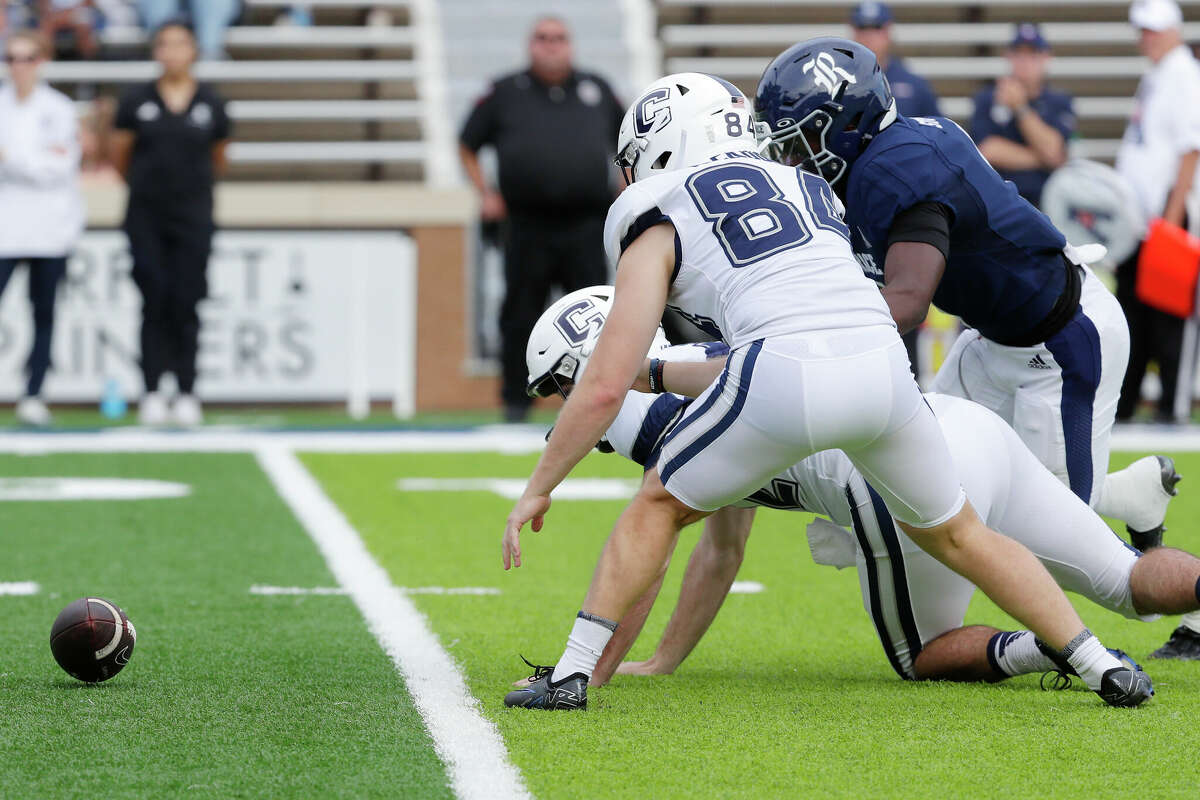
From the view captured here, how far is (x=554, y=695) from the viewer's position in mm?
3471

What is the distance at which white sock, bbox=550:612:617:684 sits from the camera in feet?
11.4

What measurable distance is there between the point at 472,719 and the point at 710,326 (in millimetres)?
954

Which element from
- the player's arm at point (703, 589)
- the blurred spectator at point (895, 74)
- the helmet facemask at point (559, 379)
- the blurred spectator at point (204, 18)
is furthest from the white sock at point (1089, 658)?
the blurred spectator at point (204, 18)

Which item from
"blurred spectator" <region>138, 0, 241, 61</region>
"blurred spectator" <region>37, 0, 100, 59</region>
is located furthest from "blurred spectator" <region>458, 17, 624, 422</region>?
"blurred spectator" <region>37, 0, 100, 59</region>

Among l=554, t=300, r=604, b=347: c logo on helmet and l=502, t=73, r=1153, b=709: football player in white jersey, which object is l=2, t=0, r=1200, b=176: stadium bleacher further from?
l=502, t=73, r=1153, b=709: football player in white jersey

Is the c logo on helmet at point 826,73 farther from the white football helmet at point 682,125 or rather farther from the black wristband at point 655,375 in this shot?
the black wristband at point 655,375

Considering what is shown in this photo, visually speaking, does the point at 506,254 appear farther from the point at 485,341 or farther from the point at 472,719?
the point at 472,719

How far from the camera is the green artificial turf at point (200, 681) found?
293cm

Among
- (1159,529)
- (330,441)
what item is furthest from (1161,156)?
(1159,529)

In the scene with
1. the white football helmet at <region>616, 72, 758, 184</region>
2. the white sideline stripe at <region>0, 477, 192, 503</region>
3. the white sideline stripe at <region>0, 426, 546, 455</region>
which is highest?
the white football helmet at <region>616, 72, 758, 184</region>

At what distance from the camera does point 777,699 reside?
12.0 ft

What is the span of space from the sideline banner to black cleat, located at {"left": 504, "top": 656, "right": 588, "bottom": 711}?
8.98m

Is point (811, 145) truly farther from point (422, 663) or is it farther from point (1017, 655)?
point (422, 663)

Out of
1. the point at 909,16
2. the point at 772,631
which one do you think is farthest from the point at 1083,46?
the point at 772,631
